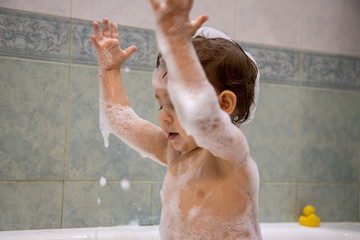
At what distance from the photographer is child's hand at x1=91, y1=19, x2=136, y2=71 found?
1062 millimetres

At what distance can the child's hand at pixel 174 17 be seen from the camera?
706 mm

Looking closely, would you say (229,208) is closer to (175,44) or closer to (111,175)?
(175,44)

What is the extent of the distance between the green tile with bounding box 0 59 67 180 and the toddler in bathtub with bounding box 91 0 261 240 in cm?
43

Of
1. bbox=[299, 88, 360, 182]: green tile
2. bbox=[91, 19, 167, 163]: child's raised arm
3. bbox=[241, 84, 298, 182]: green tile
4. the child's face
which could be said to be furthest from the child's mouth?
bbox=[299, 88, 360, 182]: green tile

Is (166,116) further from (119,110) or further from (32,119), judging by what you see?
(32,119)

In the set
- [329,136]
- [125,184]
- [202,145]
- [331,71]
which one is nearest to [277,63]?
[331,71]

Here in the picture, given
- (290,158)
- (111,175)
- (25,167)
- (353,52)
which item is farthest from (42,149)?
(353,52)

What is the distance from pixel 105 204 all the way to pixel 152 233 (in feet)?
0.67

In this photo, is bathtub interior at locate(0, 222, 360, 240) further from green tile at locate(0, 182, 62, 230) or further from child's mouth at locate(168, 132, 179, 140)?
child's mouth at locate(168, 132, 179, 140)

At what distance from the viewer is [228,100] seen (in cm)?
90

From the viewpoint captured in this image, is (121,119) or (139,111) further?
(139,111)

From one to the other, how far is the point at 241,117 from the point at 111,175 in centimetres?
70

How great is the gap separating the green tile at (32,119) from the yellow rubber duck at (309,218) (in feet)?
3.39

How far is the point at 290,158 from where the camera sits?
70.9 inches
